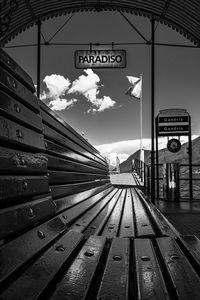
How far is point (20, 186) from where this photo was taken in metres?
1.36

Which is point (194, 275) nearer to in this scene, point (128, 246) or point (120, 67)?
point (128, 246)

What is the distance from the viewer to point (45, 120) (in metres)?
2.34

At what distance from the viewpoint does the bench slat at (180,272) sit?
102cm

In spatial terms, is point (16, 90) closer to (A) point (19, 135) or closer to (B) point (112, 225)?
(A) point (19, 135)

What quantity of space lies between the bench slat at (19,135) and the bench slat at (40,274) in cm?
50

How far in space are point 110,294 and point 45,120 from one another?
1587 millimetres

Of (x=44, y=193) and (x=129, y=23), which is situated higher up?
(x=129, y=23)

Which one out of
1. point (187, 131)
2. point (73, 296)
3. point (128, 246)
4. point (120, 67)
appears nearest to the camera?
point (73, 296)

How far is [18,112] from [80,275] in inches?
32.1

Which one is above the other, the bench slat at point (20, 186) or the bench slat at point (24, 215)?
the bench slat at point (20, 186)

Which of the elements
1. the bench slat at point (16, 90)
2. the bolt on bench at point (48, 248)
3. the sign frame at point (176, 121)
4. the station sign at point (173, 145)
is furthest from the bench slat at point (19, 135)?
the station sign at point (173, 145)

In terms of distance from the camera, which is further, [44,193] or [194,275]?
[44,193]

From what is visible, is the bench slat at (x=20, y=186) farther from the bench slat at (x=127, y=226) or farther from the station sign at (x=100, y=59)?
the station sign at (x=100, y=59)

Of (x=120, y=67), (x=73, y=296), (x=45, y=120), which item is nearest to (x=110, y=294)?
(x=73, y=296)
